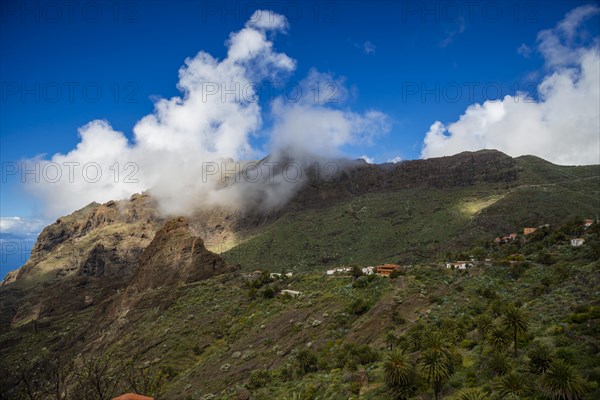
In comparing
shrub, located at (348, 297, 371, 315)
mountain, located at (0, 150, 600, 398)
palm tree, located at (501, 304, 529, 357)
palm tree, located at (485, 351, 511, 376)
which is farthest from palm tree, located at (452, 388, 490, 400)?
shrub, located at (348, 297, 371, 315)

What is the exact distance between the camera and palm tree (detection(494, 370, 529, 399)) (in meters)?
23.2

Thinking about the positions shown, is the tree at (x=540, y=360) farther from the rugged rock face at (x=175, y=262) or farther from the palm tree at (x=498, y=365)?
the rugged rock face at (x=175, y=262)

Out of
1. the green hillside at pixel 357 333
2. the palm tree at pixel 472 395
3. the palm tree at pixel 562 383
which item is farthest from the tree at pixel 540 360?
the palm tree at pixel 472 395

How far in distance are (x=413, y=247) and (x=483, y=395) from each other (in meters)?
102

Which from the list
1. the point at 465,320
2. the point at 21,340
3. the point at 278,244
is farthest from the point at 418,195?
the point at 21,340

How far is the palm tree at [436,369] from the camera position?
27188 mm

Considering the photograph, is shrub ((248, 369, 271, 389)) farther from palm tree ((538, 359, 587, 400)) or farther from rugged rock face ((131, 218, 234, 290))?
rugged rock face ((131, 218, 234, 290))

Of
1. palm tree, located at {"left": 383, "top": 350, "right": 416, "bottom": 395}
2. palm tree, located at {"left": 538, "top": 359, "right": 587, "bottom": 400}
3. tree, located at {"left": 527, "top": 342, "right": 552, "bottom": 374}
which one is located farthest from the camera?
palm tree, located at {"left": 383, "top": 350, "right": 416, "bottom": 395}

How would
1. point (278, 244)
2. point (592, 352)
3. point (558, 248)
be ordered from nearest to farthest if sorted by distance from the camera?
point (592, 352) < point (558, 248) < point (278, 244)

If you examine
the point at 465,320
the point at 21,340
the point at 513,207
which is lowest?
the point at 21,340

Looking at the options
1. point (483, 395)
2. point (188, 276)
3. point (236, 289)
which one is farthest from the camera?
point (188, 276)

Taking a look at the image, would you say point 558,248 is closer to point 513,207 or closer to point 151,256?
point 513,207

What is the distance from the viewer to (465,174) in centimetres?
17750

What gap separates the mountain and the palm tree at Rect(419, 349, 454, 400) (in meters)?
11.6
